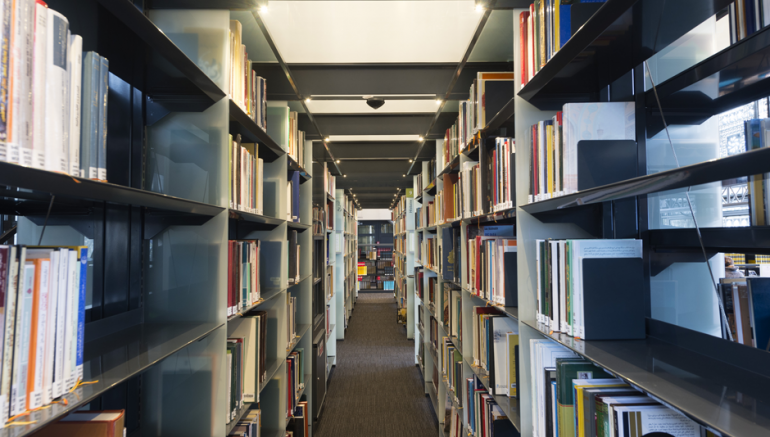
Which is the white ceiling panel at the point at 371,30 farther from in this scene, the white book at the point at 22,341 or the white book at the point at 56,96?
the white book at the point at 22,341

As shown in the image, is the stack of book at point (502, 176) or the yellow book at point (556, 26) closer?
the yellow book at point (556, 26)

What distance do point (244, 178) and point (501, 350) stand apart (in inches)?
54.6

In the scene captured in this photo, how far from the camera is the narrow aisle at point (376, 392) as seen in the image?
11.2ft

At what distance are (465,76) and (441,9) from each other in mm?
564

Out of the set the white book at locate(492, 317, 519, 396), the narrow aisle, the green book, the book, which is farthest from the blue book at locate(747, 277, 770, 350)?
the narrow aisle

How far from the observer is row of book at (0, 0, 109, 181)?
654 millimetres

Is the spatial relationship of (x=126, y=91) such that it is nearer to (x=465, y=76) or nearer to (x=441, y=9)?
(x=441, y=9)

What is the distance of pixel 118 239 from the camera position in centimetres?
139

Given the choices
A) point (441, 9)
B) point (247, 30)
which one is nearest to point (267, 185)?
point (247, 30)

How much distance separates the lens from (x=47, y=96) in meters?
0.72

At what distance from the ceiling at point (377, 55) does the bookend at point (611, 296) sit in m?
1.10

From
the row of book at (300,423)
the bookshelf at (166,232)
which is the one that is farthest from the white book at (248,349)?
the row of book at (300,423)

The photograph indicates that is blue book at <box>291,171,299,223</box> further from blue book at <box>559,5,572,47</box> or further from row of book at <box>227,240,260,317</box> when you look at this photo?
blue book at <box>559,5,572,47</box>

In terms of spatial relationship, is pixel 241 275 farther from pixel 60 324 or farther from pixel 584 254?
pixel 584 254
